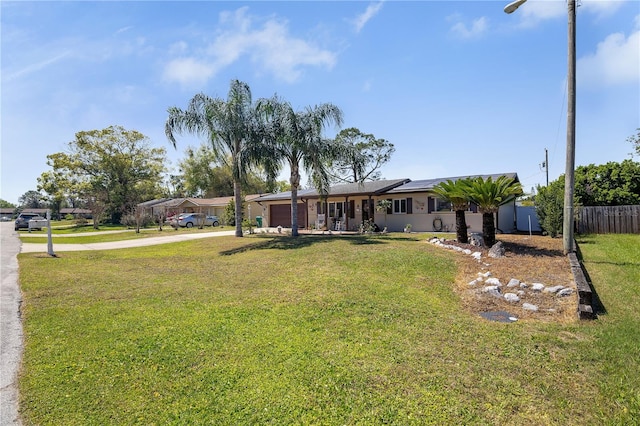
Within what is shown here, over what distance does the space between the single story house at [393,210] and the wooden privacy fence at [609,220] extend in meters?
3.41

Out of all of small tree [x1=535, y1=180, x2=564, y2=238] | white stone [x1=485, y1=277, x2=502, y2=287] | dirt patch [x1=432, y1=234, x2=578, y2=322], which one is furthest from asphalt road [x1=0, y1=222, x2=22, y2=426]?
small tree [x1=535, y1=180, x2=564, y2=238]

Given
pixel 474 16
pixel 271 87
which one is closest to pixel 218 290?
pixel 474 16

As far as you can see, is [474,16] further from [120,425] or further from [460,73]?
[120,425]

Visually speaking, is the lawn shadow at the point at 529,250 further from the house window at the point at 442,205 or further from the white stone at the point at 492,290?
the house window at the point at 442,205

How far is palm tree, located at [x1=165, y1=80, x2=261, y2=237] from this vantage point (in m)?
15.8

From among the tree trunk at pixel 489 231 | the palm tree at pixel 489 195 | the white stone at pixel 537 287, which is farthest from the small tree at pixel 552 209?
the white stone at pixel 537 287

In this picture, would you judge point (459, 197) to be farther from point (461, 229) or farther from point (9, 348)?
point (9, 348)

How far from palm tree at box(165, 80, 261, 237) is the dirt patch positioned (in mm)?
9953

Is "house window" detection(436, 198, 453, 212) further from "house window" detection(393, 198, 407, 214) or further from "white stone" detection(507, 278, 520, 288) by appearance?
"white stone" detection(507, 278, 520, 288)

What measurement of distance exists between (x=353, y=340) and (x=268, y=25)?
400 inches

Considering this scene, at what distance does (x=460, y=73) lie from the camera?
11.8m

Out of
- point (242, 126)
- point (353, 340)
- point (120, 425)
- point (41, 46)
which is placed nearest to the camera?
point (120, 425)

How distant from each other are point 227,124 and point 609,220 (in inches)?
699

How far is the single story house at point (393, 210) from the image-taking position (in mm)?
18766
